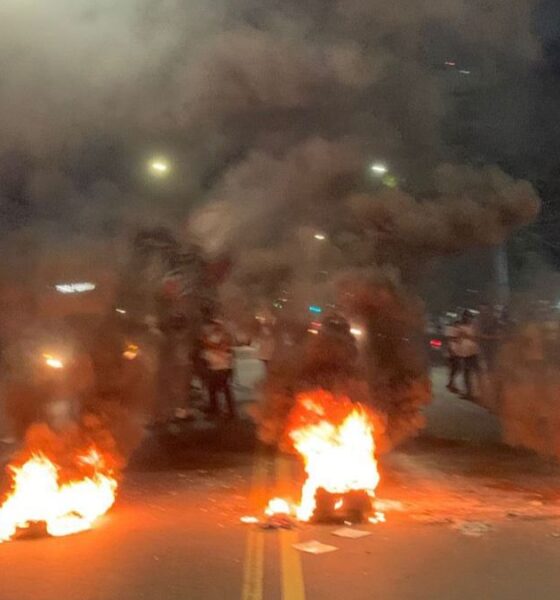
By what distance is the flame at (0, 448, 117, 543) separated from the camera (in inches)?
266

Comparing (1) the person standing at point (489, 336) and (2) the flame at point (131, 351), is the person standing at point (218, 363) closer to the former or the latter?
(2) the flame at point (131, 351)

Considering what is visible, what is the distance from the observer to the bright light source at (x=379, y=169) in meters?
10.5

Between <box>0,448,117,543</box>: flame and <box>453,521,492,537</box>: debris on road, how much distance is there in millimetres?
2761

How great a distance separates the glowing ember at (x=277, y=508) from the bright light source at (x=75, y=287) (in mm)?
3651

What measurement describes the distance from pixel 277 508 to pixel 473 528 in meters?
1.52

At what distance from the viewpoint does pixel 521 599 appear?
513cm

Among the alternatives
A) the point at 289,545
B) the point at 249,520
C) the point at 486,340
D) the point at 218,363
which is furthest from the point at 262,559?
the point at 486,340

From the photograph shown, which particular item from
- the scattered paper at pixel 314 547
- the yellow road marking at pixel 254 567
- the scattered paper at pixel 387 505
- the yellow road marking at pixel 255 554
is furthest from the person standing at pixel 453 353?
the scattered paper at pixel 314 547

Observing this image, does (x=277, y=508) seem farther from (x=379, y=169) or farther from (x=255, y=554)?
(x=379, y=169)

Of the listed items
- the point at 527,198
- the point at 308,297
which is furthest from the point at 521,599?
the point at 527,198

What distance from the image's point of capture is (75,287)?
10.1 meters

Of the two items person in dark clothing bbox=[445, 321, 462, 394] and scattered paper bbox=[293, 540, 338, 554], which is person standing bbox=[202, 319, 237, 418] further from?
scattered paper bbox=[293, 540, 338, 554]

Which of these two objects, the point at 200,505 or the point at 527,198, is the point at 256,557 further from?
the point at 527,198

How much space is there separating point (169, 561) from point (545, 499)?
3.64 meters
